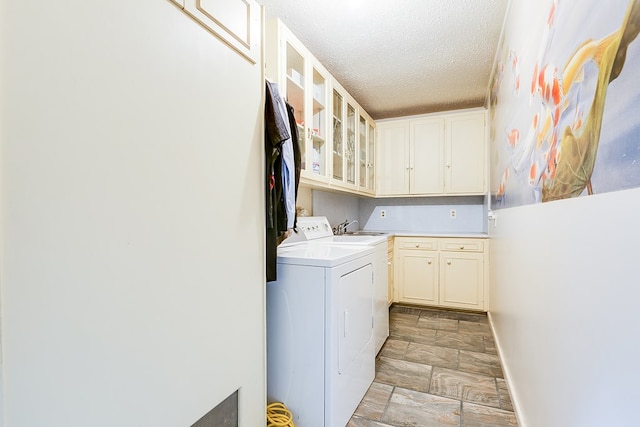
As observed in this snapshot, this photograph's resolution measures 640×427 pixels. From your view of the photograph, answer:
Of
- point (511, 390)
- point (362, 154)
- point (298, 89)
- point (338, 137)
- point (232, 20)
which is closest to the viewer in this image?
point (232, 20)

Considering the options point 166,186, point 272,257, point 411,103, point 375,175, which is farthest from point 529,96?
point 375,175

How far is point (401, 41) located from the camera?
2213 millimetres

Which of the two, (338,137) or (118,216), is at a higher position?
(338,137)

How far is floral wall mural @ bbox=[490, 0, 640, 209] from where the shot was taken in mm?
604

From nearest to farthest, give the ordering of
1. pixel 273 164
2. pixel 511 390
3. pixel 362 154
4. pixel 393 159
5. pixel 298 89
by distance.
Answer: pixel 273 164 < pixel 511 390 < pixel 298 89 < pixel 362 154 < pixel 393 159

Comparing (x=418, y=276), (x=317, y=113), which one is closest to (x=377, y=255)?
(x=317, y=113)

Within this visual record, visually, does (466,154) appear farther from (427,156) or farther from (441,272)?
(441,272)

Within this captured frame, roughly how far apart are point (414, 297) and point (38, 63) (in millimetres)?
3565

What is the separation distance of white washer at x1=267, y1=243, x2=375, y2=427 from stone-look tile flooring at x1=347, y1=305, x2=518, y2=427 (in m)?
0.26

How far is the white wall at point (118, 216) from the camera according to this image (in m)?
0.60

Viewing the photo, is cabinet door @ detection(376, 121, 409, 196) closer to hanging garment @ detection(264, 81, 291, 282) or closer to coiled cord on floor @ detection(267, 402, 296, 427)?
hanging garment @ detection(264, 81, 291, 282)

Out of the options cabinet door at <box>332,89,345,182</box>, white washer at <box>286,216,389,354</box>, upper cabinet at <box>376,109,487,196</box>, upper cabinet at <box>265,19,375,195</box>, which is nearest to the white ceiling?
upper cabinet at <box>265,19,375,195</box>

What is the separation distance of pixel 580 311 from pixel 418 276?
108 inches

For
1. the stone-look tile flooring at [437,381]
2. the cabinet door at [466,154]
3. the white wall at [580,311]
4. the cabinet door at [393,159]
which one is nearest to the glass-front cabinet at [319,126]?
the white wall at [580,311]
